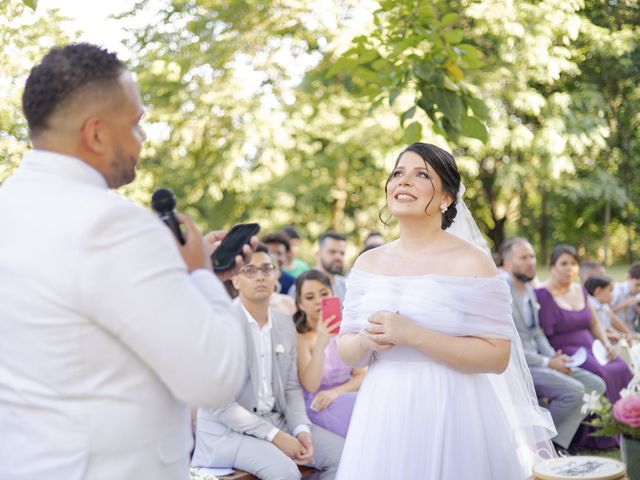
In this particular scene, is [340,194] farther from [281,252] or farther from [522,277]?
[522,277]

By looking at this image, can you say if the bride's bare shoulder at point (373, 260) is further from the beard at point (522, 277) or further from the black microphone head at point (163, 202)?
the beard at point (522, 277)

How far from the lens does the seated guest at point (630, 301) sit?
991 cm

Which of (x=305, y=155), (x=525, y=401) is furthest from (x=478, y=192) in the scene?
(x=525, y=401)

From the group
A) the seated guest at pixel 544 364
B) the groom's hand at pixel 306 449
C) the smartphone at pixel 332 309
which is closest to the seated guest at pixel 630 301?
the seated guest at pixel 544 364

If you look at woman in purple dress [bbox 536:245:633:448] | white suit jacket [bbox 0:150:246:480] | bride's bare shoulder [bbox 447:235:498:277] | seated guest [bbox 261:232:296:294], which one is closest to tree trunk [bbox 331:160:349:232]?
seated guest [bbox 261:232:296:294]

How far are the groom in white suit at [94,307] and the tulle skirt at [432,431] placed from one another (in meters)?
1.61

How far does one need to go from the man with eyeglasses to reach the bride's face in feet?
5.84

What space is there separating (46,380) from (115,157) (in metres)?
0.50

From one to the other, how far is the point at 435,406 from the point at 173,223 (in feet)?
5.91

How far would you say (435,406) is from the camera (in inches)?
129

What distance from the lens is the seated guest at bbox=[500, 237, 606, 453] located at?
7.30 meters

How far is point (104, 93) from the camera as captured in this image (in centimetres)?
176

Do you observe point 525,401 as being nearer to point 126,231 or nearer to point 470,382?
point 470,382

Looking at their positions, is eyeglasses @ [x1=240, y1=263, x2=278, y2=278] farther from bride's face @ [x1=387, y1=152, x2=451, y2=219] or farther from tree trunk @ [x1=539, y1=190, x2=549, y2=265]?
tree trunk @ [x1=539, y1=190, x2=549, y2=265]
